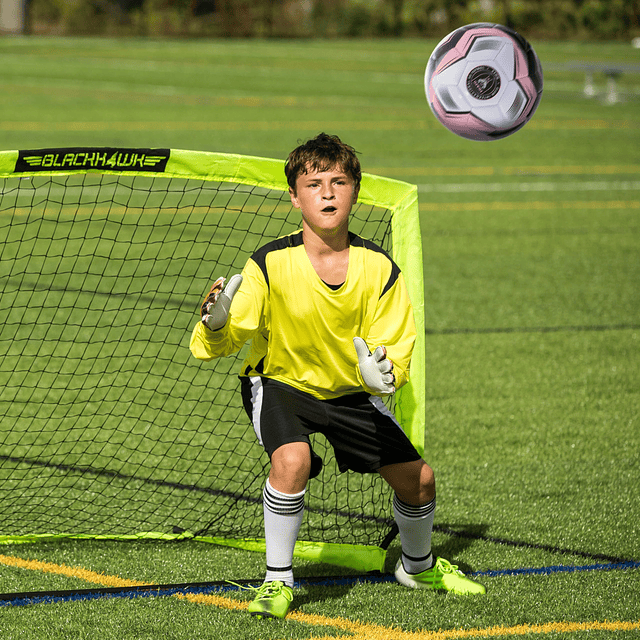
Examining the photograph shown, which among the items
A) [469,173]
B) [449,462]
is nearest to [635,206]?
[469,173]

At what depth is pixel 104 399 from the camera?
606 centimetres

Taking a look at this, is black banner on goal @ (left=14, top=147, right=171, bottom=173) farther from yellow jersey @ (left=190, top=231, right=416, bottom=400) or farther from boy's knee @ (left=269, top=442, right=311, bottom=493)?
boy's knee @ (left=269, top=442, right=311, bottom=493)

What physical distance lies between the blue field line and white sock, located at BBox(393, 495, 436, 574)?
0.17m

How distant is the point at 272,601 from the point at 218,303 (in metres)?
1.08

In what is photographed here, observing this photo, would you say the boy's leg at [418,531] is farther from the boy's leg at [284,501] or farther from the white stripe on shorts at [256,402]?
the white stripe on shorts at [256,402]

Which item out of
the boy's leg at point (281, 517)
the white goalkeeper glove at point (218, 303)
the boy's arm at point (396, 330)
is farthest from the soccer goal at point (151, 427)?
the white goalkeeper glove at point (218, 303)

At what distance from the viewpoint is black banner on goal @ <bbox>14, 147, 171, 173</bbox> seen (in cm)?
404

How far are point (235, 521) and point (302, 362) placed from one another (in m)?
1.19

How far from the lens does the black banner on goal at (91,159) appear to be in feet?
13.3

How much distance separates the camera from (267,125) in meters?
22.9

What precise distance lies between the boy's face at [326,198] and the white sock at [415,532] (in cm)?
108

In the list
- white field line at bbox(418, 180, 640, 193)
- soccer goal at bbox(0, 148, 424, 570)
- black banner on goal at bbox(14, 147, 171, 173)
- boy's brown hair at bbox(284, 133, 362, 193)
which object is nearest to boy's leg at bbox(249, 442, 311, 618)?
soccer goal at bbox(0, 148, 424, 570)

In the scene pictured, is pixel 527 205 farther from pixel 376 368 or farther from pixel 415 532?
pixel 376 368

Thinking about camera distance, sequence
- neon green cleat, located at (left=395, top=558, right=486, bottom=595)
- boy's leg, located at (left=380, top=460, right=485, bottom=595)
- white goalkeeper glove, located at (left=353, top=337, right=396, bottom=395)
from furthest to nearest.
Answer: neon green cleat, located at (left=395, top=558, right=486, bottom=595)
boy's leg, located at (left=380, top=460, right=485, bottom=595)
white goalkeeper glove, located at (left=353, top=337, right=396, bottom=395)
